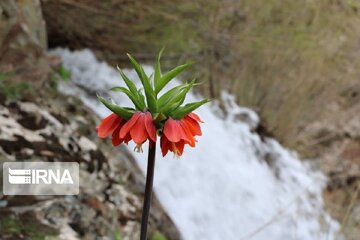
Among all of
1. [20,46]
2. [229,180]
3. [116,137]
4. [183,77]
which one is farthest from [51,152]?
[183,77]

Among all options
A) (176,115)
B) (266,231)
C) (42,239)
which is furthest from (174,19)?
(176,115)

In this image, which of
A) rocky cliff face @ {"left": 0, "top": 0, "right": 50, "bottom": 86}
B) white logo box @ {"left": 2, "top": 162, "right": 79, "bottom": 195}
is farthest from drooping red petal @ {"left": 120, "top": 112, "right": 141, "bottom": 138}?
rocky cliff face @ {"left": 0, "top": 0, "right": 50, "bottom": 86}

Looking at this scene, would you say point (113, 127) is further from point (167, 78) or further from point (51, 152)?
point (51, 152)

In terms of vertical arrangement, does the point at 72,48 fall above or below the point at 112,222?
above

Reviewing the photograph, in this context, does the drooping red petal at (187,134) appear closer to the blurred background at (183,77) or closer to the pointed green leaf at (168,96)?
the pointed green leaf at (168,96)

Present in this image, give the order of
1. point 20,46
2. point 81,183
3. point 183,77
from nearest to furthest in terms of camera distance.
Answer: point 81,183 → point 20,46 → point 183,77

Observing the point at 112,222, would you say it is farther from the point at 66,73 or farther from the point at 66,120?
the point at 66,73
